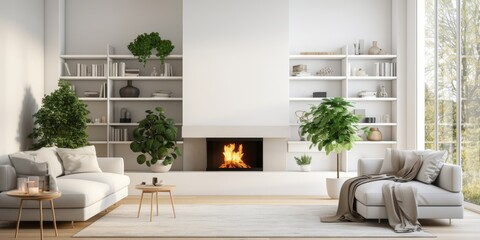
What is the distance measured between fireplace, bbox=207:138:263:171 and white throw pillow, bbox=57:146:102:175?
2.57m

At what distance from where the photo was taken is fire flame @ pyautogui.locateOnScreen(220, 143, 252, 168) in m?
11.6

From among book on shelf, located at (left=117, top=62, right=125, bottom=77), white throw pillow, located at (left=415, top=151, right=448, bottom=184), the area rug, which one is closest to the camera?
the area rug

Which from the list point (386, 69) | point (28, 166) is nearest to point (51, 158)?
point (28, 166)

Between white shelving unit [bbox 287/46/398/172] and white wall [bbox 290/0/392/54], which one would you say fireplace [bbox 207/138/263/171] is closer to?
white shelving unit [bbox 287/46/398/172]

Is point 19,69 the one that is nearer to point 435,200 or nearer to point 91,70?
point 91,70

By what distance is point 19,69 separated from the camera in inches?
410

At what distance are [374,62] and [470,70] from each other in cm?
285

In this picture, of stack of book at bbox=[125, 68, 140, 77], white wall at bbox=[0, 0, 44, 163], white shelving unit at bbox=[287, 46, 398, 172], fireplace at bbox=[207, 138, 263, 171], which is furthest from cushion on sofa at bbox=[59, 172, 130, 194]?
white shelving unit at bbox=[287, 46, 398, 172]

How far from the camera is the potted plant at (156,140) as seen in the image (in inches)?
438

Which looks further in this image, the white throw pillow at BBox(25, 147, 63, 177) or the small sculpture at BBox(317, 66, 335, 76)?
the small sculpture at BBox(317, 66, 335, 76)

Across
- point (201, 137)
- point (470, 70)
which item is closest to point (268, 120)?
point (201, 137)

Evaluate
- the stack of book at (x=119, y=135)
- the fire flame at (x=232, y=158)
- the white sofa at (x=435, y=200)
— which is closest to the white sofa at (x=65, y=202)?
the white sofa at (x=435, y=200)

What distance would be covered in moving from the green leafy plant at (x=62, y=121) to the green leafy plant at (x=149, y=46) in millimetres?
1231

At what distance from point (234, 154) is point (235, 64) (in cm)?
147
